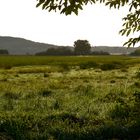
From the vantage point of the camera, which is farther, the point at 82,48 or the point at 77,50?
the point at 82,48

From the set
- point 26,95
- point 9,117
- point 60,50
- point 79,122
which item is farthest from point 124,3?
point 60,50

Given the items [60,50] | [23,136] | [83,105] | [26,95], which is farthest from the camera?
[60,50]

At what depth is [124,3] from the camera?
42.8 feet

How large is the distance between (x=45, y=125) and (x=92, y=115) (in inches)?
67.2

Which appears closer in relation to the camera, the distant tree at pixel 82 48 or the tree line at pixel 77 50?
the tree line at pixel 77 50

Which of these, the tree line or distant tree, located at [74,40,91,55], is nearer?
the tree line

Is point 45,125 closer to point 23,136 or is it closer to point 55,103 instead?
point 23,136

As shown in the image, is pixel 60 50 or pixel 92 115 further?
pixel 60 50

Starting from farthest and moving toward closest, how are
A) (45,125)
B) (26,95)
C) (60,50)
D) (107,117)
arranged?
1. (60,50)
2. (26,95)
3. (107,117)
4. (45,125)

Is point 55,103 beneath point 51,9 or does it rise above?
beneath

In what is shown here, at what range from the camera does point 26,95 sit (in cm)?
1759

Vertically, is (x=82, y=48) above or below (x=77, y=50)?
above

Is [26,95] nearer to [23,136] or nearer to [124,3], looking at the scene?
[124,3]

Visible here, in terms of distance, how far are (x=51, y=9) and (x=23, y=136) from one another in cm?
335
